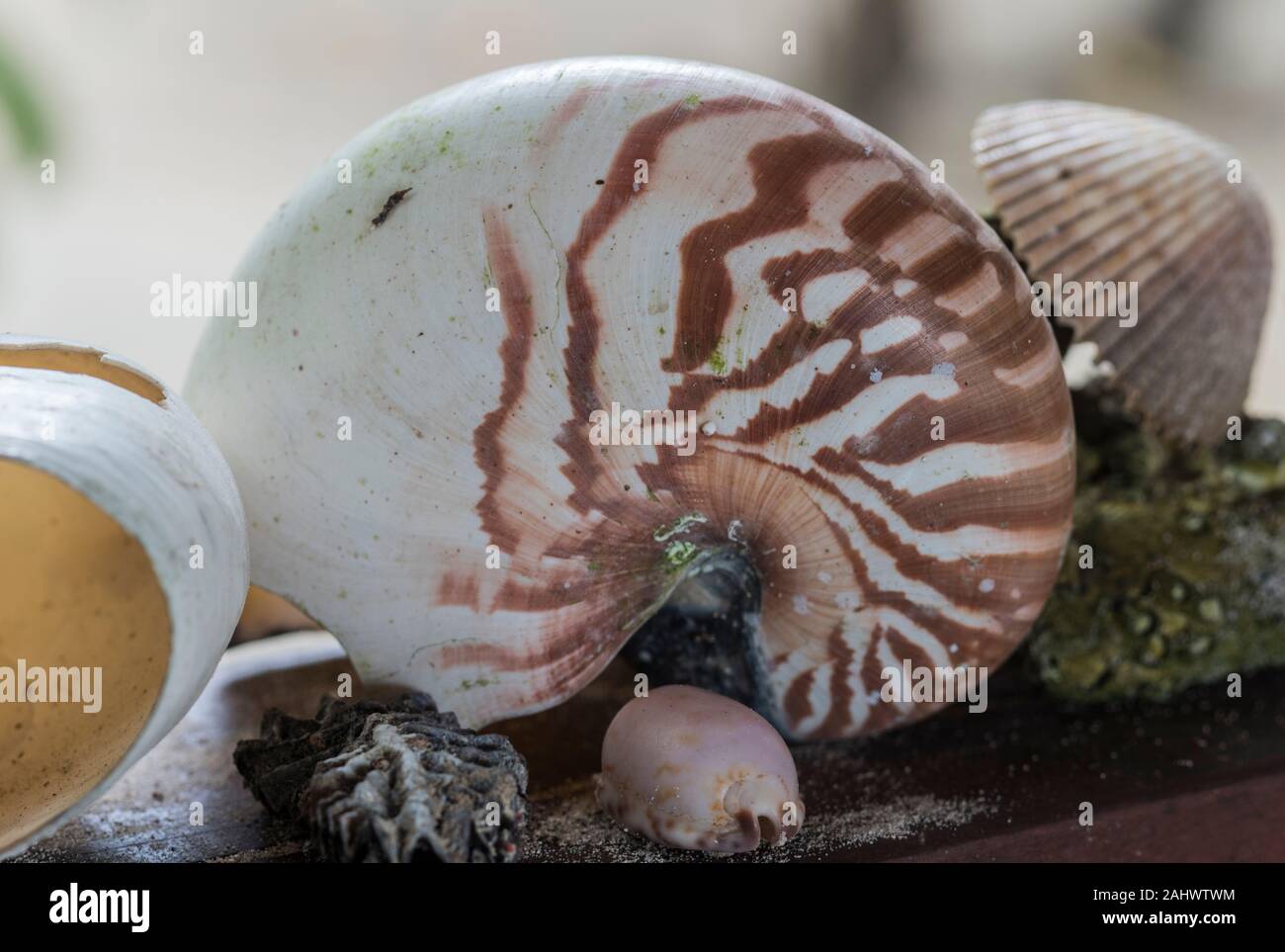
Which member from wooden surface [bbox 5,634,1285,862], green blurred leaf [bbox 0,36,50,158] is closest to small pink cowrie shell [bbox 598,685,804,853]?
wooden surface [bbox 5,634,1285,862]

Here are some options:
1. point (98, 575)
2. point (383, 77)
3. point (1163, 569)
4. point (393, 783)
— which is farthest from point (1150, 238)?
point (383, 77)

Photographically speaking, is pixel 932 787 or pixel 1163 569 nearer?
pixel 932 787

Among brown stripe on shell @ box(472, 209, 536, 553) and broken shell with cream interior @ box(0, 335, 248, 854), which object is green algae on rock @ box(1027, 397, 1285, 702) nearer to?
brown stripe on shell @ box(472, 209, 536, 553)

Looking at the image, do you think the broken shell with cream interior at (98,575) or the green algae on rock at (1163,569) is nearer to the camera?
the broken shell with cream interior at (98,575)

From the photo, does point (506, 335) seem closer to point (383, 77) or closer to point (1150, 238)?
point (1150, 238)

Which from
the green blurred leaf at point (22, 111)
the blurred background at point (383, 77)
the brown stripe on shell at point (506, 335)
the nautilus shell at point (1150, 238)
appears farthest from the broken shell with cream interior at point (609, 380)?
the blurred background at point (383, 77)

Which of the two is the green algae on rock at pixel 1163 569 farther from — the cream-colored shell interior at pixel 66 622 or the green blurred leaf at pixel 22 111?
the green blurred leaf at pixel 22 111
